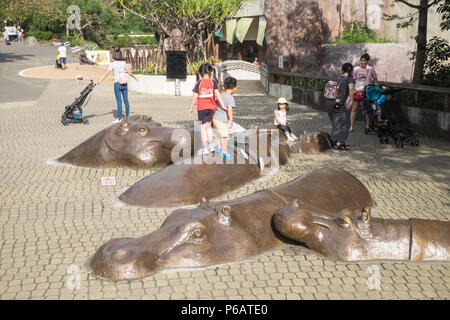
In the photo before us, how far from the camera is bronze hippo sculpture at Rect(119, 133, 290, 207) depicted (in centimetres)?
692

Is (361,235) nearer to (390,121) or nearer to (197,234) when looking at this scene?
(197,234)

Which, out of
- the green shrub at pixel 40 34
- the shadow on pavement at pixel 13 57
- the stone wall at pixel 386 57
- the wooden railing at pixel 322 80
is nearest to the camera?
the wooden railing at pixel 322 80

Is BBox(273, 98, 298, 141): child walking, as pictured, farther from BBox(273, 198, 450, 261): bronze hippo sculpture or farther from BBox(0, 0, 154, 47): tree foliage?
BBox(0, 0, 154, 47): tree foliage

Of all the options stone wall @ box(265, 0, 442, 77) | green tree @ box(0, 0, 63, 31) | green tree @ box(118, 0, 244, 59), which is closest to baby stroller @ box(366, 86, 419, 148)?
stone wall @ box(265, 0, 442, 77)

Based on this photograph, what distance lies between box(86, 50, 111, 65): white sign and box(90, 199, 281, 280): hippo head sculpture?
3512 cm

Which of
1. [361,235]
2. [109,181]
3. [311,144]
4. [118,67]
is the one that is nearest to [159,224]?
[109,181]

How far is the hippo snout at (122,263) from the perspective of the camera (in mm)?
4656

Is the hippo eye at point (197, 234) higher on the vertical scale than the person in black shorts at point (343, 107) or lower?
lower

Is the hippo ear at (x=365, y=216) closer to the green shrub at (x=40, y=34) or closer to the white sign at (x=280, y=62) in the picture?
the white sign at (x=280, y=62)

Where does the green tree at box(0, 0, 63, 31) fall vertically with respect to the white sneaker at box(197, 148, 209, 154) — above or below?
above

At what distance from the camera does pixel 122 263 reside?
15.3ft

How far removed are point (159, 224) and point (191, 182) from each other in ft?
3.49

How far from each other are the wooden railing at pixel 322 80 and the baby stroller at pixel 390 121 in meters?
1.15

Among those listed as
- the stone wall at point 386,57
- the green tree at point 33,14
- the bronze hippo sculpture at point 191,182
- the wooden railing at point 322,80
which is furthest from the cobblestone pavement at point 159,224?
the green tree at point 33,14
